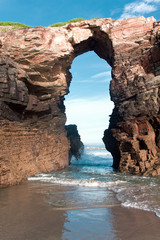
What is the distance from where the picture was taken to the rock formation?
1268 centimetres

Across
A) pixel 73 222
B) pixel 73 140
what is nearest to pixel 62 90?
pixel 73 222

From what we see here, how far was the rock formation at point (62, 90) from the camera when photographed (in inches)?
499

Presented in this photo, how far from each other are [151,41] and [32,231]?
61.5 ft

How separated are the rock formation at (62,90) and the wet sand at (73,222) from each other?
5706mm

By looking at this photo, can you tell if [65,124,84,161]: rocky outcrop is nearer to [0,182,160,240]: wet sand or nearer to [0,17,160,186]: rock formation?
[0,17,160,186]: rock formation

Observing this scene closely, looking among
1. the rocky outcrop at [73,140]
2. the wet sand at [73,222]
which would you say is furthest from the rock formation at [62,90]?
the rocky outcrop at [73,140]

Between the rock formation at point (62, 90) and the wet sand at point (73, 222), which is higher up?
the rock formation at point (62, 90)

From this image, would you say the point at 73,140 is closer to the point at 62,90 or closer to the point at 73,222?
the point at 62,90

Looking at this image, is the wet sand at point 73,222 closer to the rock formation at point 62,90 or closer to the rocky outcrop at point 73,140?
the rock formation at point 62,90

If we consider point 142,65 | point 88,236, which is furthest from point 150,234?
point 142,65

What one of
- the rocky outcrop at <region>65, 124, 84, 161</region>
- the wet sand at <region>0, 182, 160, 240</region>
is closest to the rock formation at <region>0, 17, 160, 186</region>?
the wet sand at <region>0, 182, 160, 240</region>

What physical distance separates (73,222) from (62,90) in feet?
54.0

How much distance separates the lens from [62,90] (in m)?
20.2

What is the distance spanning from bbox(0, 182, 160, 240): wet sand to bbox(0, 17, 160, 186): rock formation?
571 centimetres
